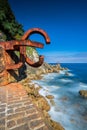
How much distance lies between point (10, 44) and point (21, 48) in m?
0.43

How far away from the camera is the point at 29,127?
2.27 m

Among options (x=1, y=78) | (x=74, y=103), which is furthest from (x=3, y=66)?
(x=74, y=103)

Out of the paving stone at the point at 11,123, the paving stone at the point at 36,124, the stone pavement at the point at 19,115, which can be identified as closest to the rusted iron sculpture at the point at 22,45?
the stone pavement at the point at 19,115

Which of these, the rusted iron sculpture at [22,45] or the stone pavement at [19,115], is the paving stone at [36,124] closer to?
the stone pavement at [19,115]

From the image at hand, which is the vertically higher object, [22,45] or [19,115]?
[22,45]

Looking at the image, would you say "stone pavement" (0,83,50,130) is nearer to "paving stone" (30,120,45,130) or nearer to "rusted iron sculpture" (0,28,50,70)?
"paving stone" (30,120,45,130)

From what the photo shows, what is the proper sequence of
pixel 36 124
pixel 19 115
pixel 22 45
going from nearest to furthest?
pixel 36 124 → pixel 19 115 → pixel 22 45

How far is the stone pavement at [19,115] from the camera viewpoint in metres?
2.29

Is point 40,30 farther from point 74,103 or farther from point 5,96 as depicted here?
point 74,103

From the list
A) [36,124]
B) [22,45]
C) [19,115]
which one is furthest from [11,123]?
[22,45]

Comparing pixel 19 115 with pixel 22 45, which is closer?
pixel 19 115

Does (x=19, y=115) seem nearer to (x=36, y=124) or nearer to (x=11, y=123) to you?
(x=11, y=123)

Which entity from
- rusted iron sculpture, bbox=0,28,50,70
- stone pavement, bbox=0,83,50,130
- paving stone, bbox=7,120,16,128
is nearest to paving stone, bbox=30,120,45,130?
stone pavement, bbox=0,83,50,130

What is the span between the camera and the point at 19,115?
8.71 feet
